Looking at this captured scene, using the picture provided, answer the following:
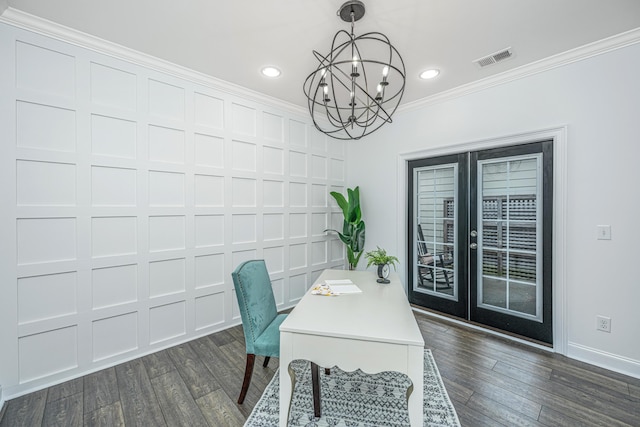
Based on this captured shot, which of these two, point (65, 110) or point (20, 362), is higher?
point (65, 110)

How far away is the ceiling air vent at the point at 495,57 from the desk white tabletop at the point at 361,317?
2167 millimetres

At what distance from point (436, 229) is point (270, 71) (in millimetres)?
2576

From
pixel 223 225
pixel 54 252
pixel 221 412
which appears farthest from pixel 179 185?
pixel 221 412

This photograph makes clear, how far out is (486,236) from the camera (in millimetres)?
2928

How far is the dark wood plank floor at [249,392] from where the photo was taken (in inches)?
67.0

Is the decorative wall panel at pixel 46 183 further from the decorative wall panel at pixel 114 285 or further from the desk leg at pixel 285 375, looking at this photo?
the desk leg at pixel 285 375

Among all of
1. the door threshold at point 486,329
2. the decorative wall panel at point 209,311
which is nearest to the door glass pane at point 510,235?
the door threshold at point 486,329

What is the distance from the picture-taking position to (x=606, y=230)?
2.23m

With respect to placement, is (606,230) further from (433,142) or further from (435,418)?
(435,418)

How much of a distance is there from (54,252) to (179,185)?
103cm

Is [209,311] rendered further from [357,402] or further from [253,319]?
[357,402]

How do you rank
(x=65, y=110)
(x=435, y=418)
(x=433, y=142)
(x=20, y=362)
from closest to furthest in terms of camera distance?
(x=435, y=418) < (x=20, y=362) < (x=65, y=110) < (x=433, y=142)

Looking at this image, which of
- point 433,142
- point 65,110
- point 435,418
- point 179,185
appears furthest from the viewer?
point 433,142

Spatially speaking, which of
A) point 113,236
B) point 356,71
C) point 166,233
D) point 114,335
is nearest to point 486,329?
point 356,71
